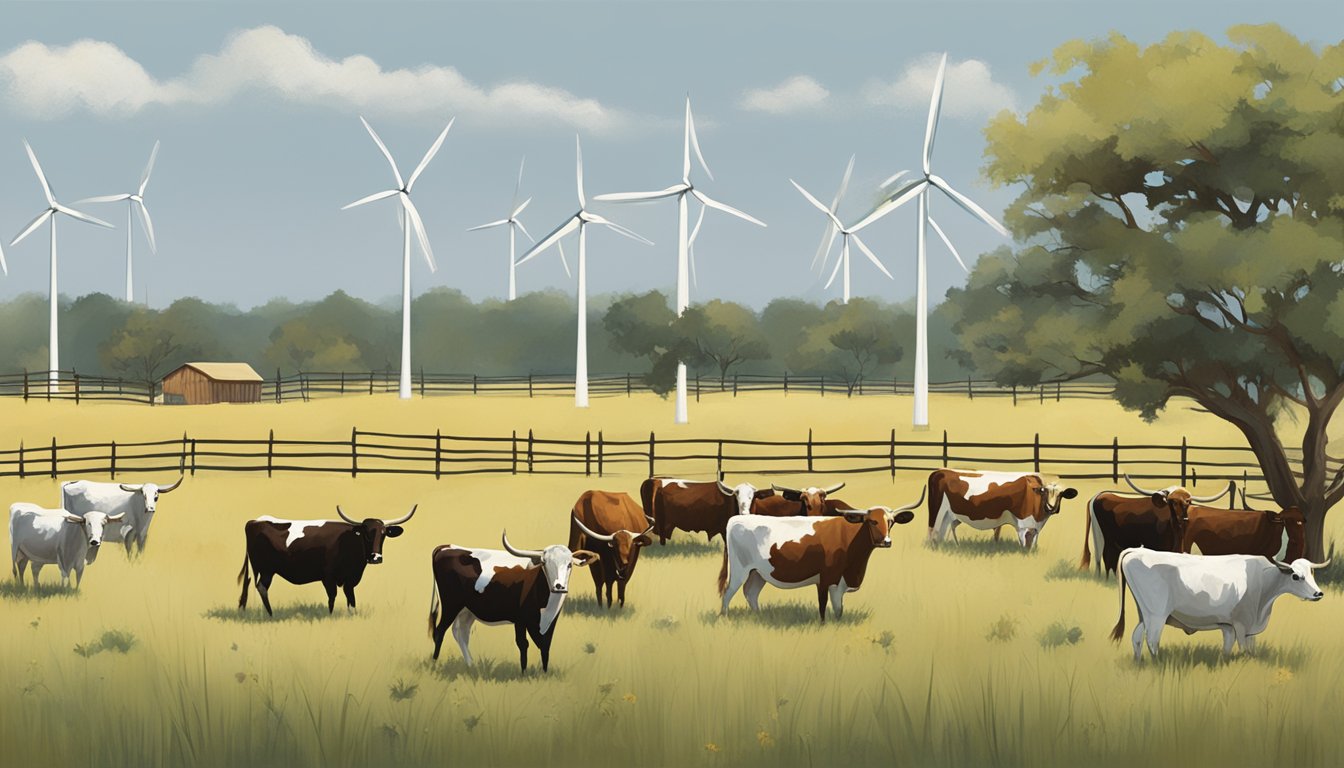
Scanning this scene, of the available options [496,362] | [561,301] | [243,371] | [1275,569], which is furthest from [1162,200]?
[561,301]

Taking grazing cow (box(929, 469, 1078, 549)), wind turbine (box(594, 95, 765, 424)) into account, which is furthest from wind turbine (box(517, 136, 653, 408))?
grazing cow (box(929, 469, 1078, 549))

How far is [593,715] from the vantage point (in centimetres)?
1175

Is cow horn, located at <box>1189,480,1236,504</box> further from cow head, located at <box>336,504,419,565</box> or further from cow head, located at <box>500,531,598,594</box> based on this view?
cow head, located at <box>336,504,419,565</box>

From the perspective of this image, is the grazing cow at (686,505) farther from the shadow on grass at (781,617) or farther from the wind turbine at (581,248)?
the wind turbine at (581,248)

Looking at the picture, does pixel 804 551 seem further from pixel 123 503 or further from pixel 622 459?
pixel 622 459

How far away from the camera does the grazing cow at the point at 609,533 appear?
15.2 metres

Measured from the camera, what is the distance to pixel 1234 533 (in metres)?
19.4

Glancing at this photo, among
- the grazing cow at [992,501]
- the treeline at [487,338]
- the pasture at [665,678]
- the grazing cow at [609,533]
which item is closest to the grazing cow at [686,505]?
the pasture at [665,678]

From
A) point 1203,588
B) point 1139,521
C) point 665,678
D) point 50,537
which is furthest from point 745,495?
point 50,537

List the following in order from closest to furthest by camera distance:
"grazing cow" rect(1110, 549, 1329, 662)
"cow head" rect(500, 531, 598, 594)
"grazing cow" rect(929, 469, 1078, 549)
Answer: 1. "cow head" rect(500, 531, 598, 594)
2. "grazing cow" rect(1110, 549, 1329, 662)
3. "grazing cow" rect(929, 469, 1078, 549)

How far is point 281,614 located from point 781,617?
6146mm

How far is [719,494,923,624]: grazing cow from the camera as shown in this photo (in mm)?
16359

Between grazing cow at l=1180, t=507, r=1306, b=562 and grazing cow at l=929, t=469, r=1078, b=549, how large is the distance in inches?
153

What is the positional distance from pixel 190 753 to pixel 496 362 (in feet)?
502
